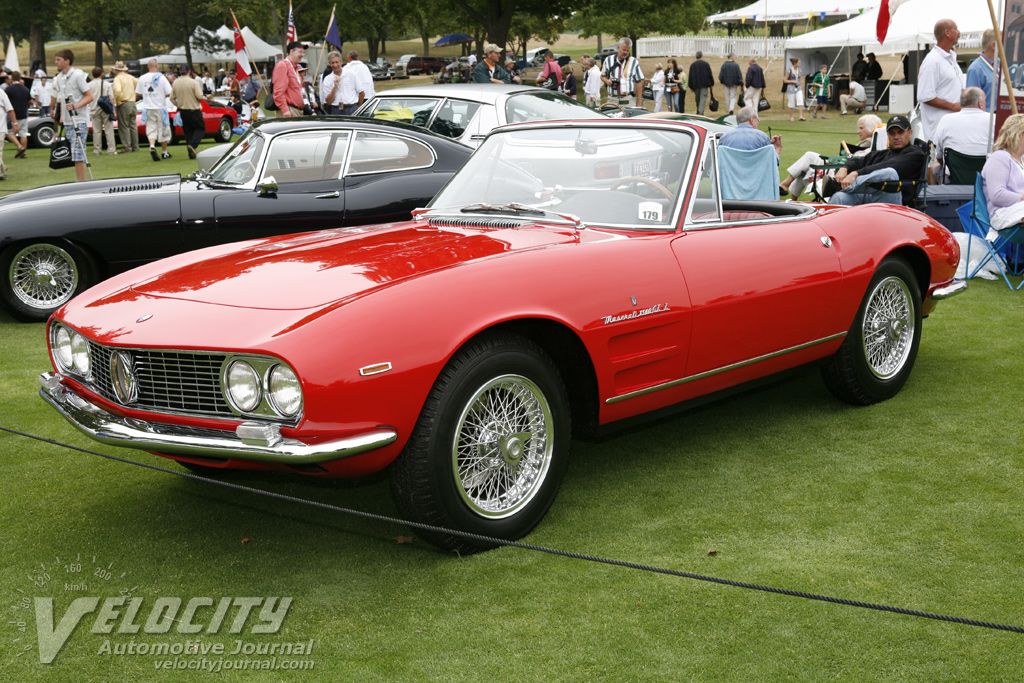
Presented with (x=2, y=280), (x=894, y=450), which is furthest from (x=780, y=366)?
(x=2, y=280)

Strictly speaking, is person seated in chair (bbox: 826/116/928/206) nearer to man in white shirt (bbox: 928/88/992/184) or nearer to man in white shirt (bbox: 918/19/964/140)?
man in white shirt (bbox: 928/88/992/184)

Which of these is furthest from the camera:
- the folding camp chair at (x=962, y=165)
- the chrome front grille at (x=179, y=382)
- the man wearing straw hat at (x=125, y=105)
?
the man wearing straw hat at (x=125, y=105)

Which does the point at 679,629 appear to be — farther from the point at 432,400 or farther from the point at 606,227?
the point at 606,227

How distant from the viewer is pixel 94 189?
748 centimetres

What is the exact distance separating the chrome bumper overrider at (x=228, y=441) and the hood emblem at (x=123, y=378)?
0.26ft

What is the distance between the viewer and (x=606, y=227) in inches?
160

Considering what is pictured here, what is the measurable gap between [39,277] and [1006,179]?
743cm

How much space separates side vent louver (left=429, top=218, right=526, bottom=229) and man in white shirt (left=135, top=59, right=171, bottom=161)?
52.4 ft

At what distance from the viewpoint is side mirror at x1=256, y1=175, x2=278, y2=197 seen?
23.5 feet

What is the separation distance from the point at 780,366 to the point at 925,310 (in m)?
1.47

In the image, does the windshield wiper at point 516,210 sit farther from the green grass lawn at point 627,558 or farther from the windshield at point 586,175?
the green grass lawn at point 627,558

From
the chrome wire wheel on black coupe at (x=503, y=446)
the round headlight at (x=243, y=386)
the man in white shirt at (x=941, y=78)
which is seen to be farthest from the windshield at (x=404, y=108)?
the round headlight at (x=243, y=386)

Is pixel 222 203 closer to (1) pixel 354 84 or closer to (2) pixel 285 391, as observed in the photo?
(2) pixel 285 391

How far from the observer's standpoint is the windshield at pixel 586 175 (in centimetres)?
418
